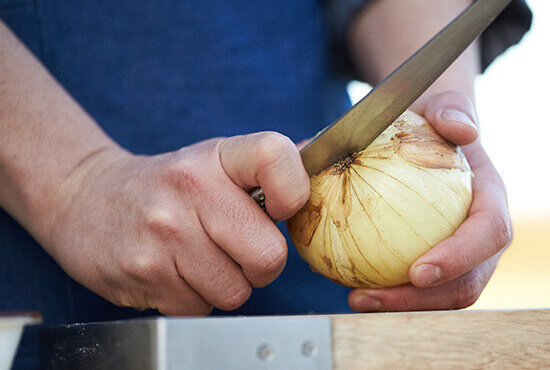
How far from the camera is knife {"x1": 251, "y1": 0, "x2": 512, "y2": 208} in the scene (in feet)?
1.87

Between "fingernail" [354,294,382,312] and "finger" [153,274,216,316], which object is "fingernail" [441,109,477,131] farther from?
"finger" [153,274,216,316]

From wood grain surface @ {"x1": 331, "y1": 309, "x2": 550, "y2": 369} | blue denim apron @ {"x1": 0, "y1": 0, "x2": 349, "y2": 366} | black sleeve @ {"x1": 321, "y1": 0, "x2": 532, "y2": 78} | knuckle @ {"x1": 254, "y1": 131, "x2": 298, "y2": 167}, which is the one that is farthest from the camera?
black sleeve @ {"x1": 321, "y1": 0, "x2": 532, "y2": 78}

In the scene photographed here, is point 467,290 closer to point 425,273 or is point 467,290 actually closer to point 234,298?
point 425,273

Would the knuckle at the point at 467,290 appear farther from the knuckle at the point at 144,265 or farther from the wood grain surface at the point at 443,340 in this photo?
the knuckle at the point at 144,265

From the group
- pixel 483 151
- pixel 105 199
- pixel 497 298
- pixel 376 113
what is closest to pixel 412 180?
pixel 376 113

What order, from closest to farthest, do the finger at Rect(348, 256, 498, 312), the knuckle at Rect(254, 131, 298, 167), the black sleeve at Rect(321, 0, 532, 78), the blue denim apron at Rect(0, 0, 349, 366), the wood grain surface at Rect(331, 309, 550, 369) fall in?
the wood grain surface at Rect(331, 309, 550, 369) → the knuckle at Rect(254, 131, 298, 167) → the finger at Rect(348, 256, 498, 312) → the blue denim apron at Rect(0, 0, 349, 366) → the black sleeve at Rect(321, 0, 532, 78)

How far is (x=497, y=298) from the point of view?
287 inches

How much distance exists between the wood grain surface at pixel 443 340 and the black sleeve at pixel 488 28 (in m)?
0.69

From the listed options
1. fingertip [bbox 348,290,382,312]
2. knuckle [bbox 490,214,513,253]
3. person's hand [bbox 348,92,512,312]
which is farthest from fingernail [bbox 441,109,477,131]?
fingertip [bbox 348,290,382,312]

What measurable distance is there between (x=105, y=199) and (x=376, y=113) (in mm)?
330

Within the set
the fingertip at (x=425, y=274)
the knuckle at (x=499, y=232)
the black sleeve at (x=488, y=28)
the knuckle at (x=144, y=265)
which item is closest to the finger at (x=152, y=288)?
the knuckle at (x=144, y=265)

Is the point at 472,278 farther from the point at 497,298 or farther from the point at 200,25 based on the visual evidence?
the point at 497,298

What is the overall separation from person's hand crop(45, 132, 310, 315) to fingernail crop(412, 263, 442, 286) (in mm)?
146

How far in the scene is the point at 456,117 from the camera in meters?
0.66
